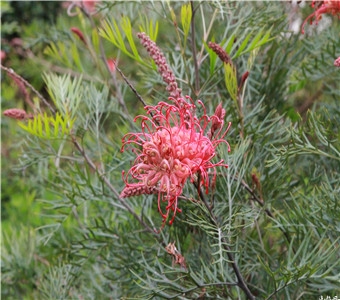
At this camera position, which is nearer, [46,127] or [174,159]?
[174,159]

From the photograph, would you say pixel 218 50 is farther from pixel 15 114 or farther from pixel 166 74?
pixel 15 114

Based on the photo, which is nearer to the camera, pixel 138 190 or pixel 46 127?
pixel 138 190

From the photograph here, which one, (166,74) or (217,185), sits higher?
(166,74)

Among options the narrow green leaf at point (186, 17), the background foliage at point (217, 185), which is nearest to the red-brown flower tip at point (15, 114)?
the background foliage at point (217, 185)

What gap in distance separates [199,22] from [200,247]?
481 millimetres

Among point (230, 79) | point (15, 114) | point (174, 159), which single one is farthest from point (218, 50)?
point (15, 114)

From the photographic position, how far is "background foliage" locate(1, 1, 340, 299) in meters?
0.61

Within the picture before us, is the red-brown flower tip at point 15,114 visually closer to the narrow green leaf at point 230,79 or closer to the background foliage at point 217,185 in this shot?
the background foliage at point 217,185

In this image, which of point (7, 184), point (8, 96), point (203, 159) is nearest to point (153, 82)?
point (203, 159)

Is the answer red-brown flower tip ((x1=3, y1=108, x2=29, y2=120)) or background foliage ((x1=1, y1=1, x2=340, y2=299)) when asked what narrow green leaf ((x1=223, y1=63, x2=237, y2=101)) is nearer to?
background foliage ((x1=1, y1=1, x2=340, y2=299))

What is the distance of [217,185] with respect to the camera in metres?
0.70

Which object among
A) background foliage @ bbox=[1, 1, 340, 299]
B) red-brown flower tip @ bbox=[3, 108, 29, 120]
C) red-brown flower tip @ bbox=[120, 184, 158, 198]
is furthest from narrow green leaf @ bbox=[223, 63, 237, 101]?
red-brown flower tip @ bbox=[3, 108, 29, 120]

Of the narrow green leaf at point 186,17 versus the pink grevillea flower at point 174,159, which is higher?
the narrow green leaf at point 186,17

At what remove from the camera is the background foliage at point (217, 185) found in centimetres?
61
